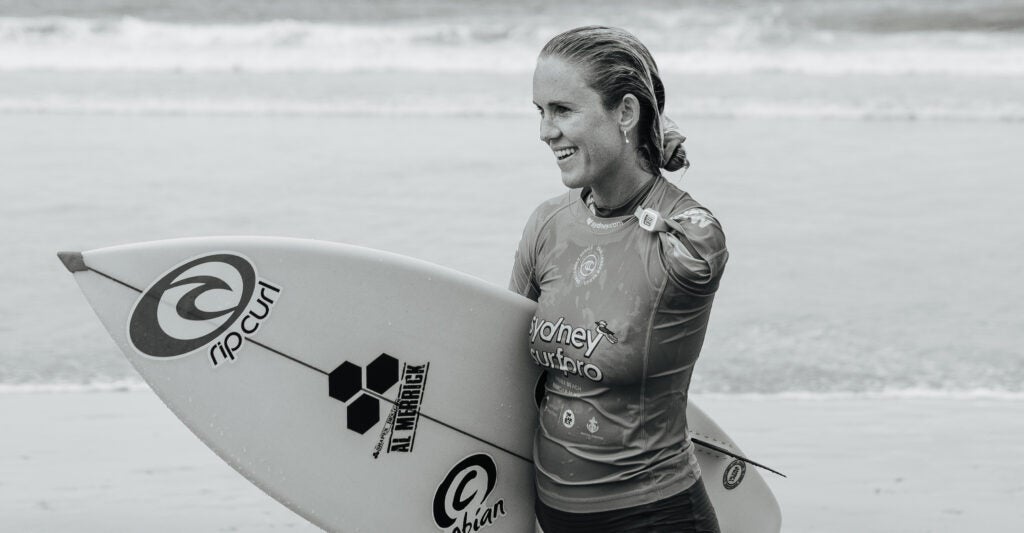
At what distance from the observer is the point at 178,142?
9625 millimetres

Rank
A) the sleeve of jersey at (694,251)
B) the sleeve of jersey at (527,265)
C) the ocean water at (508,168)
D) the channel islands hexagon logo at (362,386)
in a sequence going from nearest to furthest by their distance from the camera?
the sleeve of jersey at (694,251)
the sleeve of jersey at (527,265)
the channel islands hexagon logo at (362,386)
the ocean water at (508,168)

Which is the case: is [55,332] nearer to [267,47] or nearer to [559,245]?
[559,245]

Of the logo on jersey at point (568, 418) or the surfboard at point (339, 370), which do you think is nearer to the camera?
the logo on jersey at point (568, 418)

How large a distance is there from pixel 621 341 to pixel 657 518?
0.27 meters

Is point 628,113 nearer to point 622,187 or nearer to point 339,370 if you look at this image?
point 622,187

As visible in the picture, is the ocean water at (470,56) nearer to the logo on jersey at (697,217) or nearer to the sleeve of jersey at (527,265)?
the sleeve of jersey at (527,265)

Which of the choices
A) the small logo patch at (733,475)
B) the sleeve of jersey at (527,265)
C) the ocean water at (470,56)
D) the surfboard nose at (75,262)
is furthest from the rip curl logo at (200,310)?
the ocean water at (470,56)

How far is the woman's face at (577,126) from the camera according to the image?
174cm

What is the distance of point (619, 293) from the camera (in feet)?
5.67

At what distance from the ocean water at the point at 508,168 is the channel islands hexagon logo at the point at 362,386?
8.97ft

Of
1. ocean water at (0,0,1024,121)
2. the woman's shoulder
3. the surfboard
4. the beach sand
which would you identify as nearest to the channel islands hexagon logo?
the surfboard

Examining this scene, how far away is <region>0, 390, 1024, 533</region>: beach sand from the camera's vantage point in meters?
3.48

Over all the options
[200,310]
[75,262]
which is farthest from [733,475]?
[75,262]

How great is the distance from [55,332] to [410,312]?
3590mm
